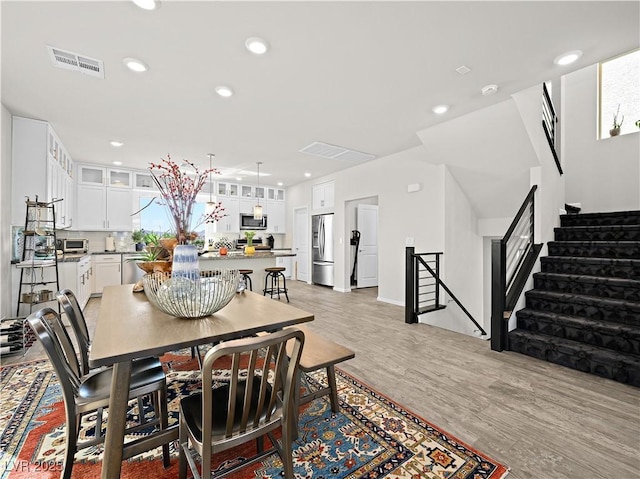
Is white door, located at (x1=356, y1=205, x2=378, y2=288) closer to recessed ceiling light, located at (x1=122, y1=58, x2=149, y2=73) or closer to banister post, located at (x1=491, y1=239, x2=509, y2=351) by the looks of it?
banister post, located at (x1=491, y1=239, x2=509, y2=351)

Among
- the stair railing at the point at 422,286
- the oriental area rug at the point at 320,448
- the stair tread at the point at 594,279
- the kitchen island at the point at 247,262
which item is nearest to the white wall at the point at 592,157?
the stair tread at the point at 594,279

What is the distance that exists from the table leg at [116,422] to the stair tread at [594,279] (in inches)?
161

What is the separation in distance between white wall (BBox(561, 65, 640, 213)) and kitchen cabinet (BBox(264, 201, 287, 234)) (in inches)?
256

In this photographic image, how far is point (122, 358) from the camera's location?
107 cm

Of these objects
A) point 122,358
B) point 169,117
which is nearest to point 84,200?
point 169,117

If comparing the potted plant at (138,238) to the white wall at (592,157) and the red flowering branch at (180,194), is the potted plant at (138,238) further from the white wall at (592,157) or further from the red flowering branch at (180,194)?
the white wall at (592,157)

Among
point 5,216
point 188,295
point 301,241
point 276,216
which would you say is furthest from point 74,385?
point 276,216

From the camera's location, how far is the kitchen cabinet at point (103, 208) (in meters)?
5.85

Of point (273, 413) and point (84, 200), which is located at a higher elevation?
point (84, 200)

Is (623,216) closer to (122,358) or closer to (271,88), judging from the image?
(271,88)

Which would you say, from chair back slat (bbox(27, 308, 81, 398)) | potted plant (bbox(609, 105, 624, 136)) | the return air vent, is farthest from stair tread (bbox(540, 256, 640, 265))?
chair back slat (bbox(27, 308, 81, 398))

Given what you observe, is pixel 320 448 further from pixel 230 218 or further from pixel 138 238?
pixel 230 218

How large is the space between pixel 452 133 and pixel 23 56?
4535 millimetres

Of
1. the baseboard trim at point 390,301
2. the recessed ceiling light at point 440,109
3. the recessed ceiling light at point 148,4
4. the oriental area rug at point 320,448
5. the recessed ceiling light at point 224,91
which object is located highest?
the recessed ceiling light at point 440,109
